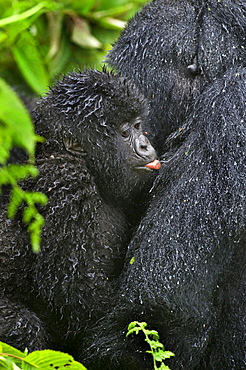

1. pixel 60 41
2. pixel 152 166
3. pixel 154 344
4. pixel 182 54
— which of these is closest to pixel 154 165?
pixel 152 166

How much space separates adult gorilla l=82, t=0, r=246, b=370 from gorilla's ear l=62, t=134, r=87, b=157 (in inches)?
11.5

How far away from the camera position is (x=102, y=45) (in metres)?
4.66

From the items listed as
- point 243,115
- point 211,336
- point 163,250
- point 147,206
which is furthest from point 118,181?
point 211,336

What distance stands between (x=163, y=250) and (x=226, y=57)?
79 cm

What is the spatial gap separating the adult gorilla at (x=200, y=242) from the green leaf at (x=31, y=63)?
1.77 m

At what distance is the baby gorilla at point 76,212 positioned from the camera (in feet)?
6.51

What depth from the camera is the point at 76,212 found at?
2.01 m

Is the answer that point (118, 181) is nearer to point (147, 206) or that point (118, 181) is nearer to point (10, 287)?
point (147, 206)

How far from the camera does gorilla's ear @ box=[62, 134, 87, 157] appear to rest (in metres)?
2.11

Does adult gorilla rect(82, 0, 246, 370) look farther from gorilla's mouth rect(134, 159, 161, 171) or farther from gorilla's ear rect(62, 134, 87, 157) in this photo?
gorilla's ear rect(62, 134, 87, 157)

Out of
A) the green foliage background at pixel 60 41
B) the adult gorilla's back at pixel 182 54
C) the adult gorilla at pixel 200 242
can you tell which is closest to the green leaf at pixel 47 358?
the adult gorilla at pixel 200 242

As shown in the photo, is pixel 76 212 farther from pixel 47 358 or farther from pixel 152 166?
pixel 47 358

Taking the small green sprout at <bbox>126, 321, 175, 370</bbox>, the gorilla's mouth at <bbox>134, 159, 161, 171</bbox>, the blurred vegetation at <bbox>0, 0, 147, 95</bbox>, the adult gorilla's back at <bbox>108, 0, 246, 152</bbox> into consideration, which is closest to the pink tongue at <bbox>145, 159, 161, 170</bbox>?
the gorilla's mouth at <bbox>134, 159, 161, 171</bbox>

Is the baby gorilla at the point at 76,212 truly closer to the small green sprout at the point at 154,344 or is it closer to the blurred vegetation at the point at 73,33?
the small green sprout at the point at 154,344
